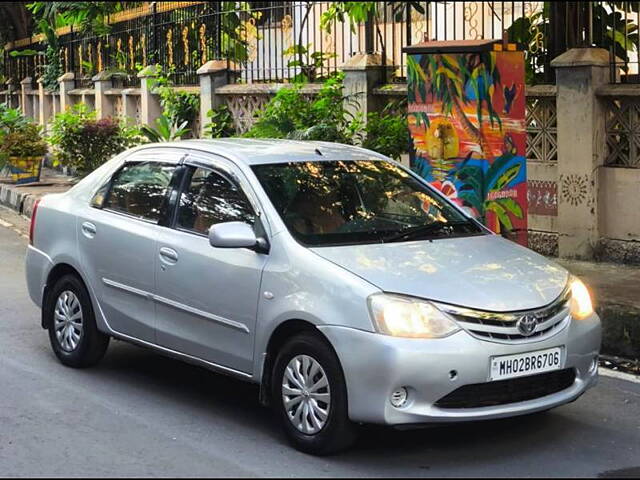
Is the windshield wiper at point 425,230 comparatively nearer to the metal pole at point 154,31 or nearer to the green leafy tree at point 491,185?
the green leafy tree at point 491,185

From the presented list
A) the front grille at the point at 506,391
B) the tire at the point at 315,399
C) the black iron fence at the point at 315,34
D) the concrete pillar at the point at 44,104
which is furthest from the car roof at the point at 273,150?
the concrete pillar at the point at 44,104

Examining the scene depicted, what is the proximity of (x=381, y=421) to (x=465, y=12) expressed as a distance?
824 centimetres

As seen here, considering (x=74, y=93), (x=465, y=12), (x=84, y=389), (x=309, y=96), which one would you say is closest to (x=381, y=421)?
(x=84, y=389)


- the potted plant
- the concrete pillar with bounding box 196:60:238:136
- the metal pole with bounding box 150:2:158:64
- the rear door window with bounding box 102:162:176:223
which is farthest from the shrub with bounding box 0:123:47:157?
the rear door window with bounding box 102:162:176:223

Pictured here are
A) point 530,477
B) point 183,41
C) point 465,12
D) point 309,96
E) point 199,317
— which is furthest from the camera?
point 183,41

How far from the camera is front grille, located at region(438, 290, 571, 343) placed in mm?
5680

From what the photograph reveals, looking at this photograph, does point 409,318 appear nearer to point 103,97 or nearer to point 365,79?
point 365,79

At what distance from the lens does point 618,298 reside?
9297 mm

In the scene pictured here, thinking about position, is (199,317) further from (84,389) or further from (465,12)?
(465,12)

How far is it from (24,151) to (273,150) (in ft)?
45.5

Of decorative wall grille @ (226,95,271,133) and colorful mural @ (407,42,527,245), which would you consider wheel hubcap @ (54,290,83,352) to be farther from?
decorative wall grille @ (226,95,271,133)

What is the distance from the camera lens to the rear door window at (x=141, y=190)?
734 centimetres

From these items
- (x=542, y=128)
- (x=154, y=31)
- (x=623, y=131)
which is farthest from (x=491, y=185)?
(x=154, y=31)

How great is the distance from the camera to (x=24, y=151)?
20.1 meters
